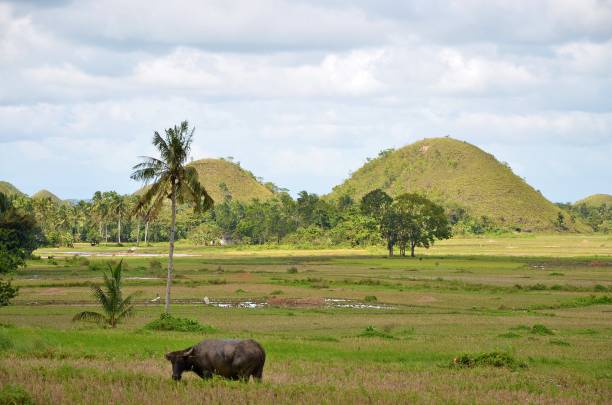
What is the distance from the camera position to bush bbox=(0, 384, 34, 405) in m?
14.4

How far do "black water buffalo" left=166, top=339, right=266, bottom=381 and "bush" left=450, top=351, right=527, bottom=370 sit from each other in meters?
7.48

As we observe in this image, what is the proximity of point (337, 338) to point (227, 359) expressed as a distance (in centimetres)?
1404

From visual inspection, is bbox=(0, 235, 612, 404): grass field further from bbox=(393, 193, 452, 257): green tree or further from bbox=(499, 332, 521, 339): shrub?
bbox=(393, 193, 452, 257): green tree

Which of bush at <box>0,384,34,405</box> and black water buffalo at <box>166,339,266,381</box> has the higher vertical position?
black water buffalo at <box>166,339,266,381</box>

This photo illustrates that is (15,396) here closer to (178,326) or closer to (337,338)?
(337,338)

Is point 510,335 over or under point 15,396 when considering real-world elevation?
under

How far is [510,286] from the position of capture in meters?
63.9

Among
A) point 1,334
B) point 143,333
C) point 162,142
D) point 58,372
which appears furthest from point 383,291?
point 58,372

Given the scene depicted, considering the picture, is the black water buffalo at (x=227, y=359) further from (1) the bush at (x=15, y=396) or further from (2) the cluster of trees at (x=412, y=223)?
(2) the cluster of trees at (x=412, y=223)

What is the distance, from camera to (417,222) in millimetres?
119062

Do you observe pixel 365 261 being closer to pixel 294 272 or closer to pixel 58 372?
pixel 294 272

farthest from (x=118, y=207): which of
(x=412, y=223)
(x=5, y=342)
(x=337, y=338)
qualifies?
(x=5, y=342)

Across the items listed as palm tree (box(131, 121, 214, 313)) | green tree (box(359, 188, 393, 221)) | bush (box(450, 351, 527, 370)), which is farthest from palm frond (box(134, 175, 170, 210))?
green tree (box(359, 188, 393, 221))

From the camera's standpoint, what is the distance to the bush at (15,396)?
568 inches
